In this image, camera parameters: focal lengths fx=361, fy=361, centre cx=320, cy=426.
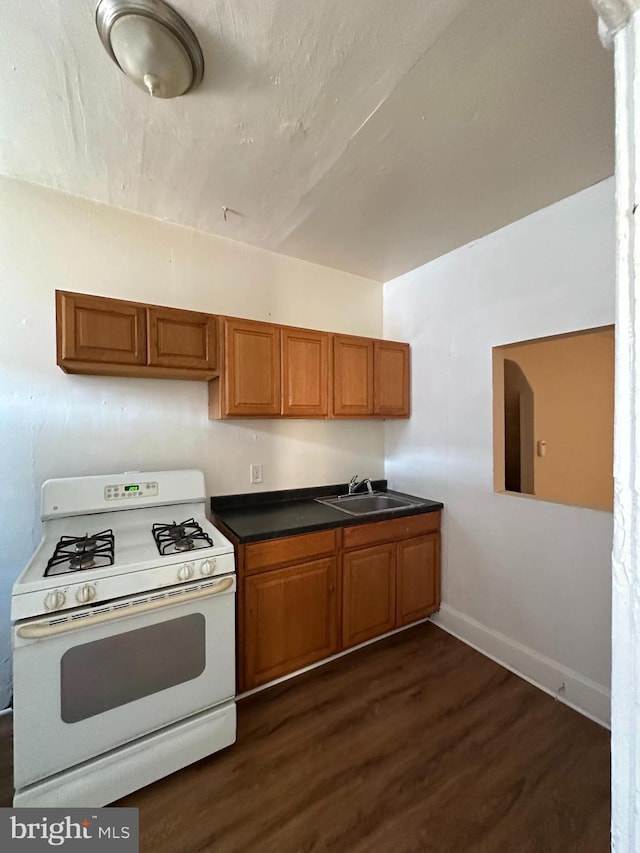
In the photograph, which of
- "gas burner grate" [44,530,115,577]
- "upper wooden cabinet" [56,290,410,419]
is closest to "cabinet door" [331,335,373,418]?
"upper wooden cabinet" [56,290,410,419]

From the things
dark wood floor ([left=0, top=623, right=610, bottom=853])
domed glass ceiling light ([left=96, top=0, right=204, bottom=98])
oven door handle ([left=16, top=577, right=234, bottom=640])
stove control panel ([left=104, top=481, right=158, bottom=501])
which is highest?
domed glass ceiling light ([left=96, top=0, right=204, bottom=98])

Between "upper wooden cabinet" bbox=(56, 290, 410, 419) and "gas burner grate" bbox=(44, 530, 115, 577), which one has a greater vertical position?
"upper wooden cabinet" bbox=(56, 290, 410, 419)

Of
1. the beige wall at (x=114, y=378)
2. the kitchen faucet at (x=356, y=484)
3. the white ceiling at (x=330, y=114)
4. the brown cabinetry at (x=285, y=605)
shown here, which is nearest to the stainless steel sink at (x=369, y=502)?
the kitchen faucet at (x=356, y=484)

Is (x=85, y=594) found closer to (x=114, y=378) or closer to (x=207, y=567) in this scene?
(x=207, y=567)

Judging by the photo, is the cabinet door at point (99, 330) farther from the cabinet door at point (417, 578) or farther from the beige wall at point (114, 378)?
the cabinet door at point (417, 578)

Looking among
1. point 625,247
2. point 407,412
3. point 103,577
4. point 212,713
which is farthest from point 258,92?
point 212,713

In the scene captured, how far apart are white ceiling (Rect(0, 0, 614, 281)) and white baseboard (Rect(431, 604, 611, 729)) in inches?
96.1

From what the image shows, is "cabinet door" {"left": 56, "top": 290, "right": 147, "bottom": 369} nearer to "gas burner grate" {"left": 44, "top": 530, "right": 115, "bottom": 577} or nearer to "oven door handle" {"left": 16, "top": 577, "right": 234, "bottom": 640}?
"gas burner grate" {"left": 44, "top": 530, "right": 115, "bottom": 577}

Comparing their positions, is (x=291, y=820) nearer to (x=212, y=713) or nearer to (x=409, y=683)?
(x=212, y=713)

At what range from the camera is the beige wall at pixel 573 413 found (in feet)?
9.25

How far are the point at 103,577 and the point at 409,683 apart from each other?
1675 mm

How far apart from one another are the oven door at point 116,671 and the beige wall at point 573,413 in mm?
2657

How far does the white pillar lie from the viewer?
46cm

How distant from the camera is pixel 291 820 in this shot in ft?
4.30
